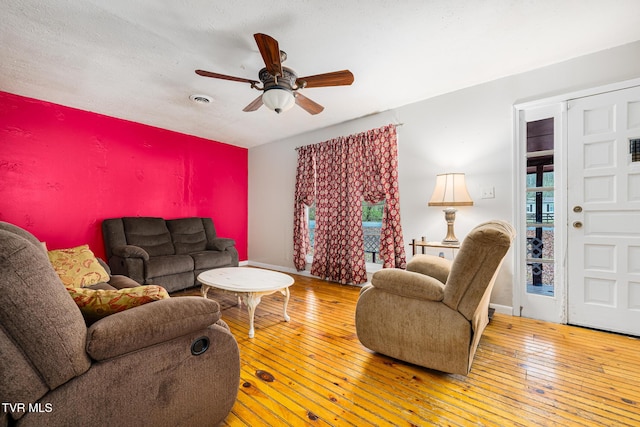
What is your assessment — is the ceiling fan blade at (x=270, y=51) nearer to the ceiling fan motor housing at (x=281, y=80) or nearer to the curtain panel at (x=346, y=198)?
the ceiling fan motor housing at (x=281, y=80)

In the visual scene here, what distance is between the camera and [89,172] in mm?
3629

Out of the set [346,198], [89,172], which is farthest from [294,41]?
[89,172]

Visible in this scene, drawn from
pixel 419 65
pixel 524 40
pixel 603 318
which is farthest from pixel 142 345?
pixel 603 318

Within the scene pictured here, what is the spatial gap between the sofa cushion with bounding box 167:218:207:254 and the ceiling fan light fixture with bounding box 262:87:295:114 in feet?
9.41

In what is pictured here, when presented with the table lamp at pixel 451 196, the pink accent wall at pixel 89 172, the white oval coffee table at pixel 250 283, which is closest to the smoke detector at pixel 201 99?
the pink accent wall at pixel 89 172

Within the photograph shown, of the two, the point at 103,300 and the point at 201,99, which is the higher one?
the point at 201,99

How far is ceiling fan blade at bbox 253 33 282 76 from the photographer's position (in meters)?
1.66

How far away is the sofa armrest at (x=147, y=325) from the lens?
0.97 meters

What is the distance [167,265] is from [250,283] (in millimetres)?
1590

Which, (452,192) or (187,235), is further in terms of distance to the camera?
(187,235)

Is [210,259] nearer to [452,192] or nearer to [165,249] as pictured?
[165,249]

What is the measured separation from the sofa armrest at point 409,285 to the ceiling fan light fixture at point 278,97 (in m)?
1.51

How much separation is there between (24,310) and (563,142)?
373cm

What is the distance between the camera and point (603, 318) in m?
2.39
